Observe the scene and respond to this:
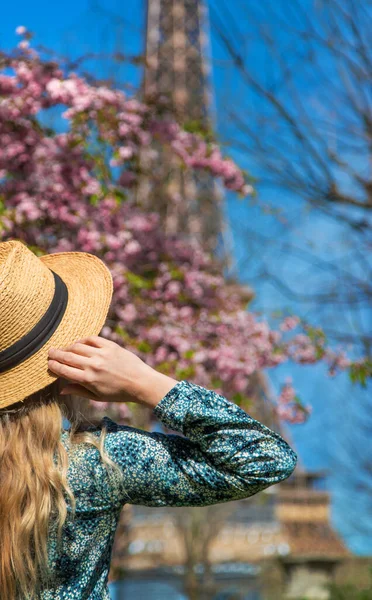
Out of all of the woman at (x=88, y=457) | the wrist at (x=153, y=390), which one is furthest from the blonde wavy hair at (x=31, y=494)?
the wrist at (x=153, y=390)

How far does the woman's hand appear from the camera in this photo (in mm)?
1570

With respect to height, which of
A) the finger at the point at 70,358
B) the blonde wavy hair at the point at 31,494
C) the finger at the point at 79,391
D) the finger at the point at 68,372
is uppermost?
the finger at the point at 70,358

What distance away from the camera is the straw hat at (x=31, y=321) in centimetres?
161

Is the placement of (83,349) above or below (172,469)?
above

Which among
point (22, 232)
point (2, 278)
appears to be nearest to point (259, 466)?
point (2, 278)

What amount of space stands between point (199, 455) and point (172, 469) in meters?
0.06

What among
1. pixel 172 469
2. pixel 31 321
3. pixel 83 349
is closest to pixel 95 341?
pixel 83 349

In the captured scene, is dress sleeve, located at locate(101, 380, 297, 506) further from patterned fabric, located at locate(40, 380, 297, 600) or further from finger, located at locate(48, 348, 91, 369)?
finger, located at locate(48, 348, 91, 369)

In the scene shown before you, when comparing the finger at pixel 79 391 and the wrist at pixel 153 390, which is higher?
the wrist at pixel 153 390

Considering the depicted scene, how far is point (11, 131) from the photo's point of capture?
498 cm

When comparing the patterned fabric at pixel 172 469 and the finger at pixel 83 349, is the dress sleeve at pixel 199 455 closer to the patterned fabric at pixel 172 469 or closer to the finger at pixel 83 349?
the patterned fabric at pixel 172 469

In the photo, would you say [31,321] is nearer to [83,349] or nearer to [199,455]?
[83,349]

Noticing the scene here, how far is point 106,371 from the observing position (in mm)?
Result: 1570

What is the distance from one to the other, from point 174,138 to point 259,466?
14.9ft
